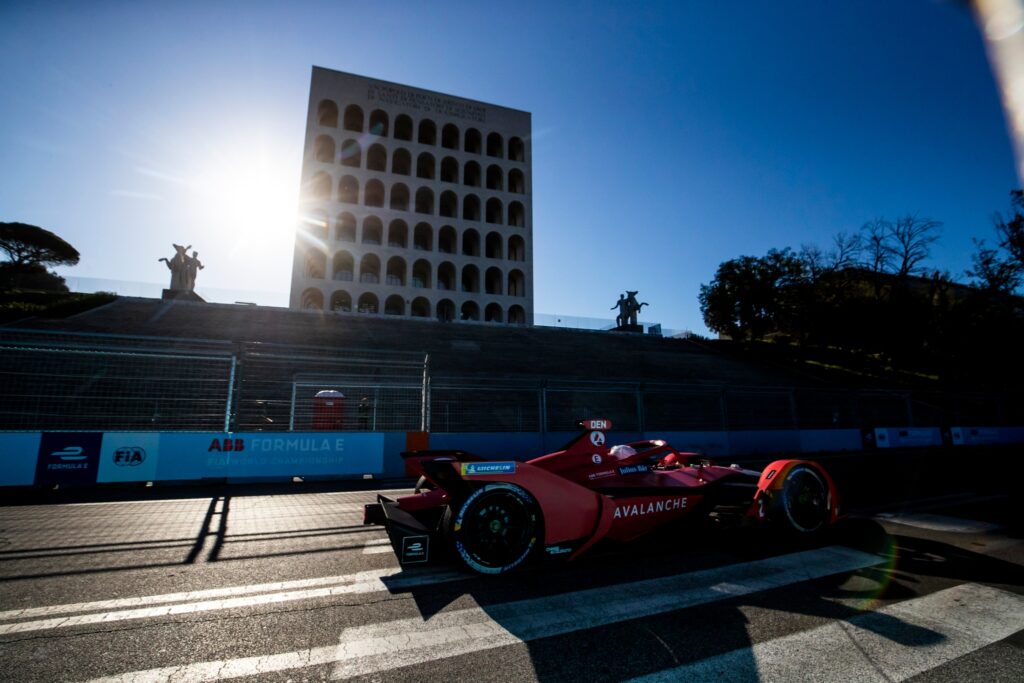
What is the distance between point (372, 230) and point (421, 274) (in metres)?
7.48

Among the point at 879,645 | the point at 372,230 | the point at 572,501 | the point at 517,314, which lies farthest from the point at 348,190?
the point at 879,645

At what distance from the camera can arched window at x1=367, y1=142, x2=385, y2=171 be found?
2035 inches

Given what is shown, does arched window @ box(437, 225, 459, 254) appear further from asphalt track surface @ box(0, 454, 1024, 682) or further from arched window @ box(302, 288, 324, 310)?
asphalt track surface @ box(0, 454, 1024, 682)

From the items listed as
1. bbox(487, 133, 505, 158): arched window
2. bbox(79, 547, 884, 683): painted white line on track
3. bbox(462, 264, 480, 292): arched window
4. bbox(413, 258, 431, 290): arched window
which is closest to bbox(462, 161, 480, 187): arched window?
bbox(487, 133, 505, 158): arched window

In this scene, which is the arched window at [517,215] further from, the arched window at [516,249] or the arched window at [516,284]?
the arched window at [516,284]

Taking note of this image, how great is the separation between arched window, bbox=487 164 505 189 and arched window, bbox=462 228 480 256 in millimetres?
6753

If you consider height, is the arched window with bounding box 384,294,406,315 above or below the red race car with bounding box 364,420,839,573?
above

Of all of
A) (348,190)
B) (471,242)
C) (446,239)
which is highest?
(348,190)

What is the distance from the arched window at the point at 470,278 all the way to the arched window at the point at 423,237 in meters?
4.88

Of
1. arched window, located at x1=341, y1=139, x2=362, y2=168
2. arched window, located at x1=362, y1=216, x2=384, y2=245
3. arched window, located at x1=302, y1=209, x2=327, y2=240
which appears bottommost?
arched window, located at x1=302, y1=209, x2=327, y2=240

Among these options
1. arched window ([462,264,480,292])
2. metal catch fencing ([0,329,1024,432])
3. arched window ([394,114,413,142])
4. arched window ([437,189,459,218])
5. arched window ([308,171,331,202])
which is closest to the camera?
metal catch fencing ([0,329,1024,432])

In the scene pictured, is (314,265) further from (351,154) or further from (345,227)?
(351,154)

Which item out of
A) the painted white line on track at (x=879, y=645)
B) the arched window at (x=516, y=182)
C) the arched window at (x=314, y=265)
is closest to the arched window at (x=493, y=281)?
the arched window at (x=516, y=182)

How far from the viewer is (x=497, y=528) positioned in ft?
11.6
